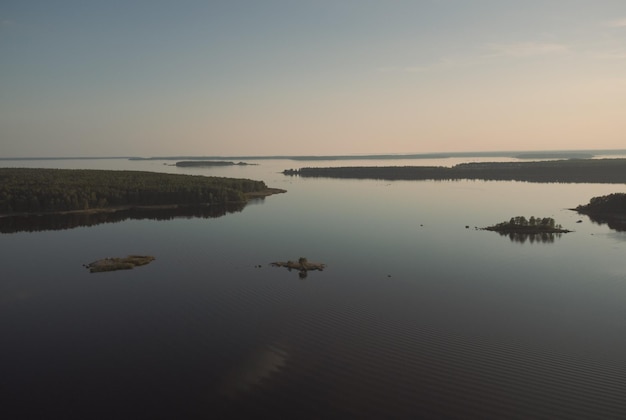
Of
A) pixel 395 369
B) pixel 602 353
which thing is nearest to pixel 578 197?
pixel 602 353

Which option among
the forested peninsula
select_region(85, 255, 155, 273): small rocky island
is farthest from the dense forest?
the forested peninsula

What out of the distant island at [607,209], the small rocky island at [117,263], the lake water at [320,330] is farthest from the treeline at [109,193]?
the distant island at [607,209]

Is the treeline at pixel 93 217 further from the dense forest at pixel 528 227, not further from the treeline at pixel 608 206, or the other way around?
the treeline at pixel 608 206

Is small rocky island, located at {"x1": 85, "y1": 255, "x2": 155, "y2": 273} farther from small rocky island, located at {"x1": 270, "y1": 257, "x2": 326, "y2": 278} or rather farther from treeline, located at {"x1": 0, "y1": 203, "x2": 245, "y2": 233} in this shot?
treeline, located at {"x1": 0, "y1": 203, "x2": 245, "y2": 233}

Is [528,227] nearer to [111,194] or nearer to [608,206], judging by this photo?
[608,206]

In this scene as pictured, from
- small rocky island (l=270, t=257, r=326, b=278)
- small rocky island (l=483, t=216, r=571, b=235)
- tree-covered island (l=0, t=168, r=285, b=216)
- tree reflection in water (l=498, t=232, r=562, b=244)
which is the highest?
tree-covered island (l=0, t=168, r=285, b=216)

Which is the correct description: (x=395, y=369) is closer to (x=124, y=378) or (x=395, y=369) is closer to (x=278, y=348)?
(x=278, y=348)
